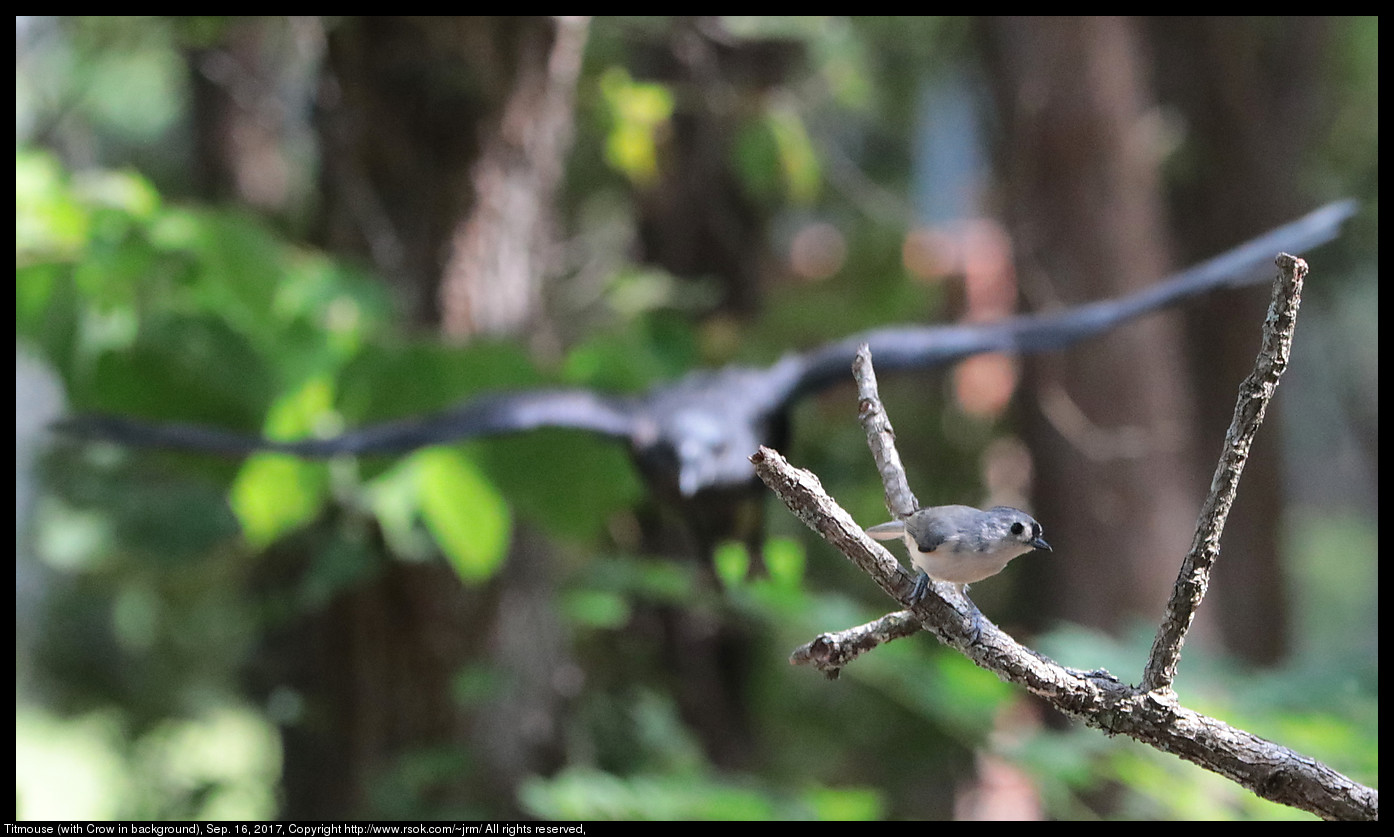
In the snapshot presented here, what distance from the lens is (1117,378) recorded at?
368 centimetres

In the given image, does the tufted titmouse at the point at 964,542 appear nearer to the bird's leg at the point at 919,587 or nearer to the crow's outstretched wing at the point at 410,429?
the bird's leg at the point at 919,587

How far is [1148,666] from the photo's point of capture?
53cm

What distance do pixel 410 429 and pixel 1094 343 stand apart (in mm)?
2594

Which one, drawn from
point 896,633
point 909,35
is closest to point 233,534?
point 896,633

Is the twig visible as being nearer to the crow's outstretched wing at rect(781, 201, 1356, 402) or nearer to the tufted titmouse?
the tufted titmouse

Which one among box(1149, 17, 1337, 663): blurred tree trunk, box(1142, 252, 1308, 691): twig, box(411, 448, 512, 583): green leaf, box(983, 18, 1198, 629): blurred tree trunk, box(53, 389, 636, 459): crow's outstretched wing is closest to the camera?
box(1142, 252, 1308, 691): twig

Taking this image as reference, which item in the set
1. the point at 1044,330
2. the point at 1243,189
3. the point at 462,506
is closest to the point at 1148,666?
the point at 462,506

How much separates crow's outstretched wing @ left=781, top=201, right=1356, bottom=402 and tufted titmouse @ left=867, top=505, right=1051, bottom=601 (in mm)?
1645

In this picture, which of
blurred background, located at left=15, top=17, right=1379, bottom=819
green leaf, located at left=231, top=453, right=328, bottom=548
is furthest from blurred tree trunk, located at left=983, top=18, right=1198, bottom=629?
green leaf, located at left=231, top=453, right=328, bottom=548

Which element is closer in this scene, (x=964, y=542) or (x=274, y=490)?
(x=964, y=542)

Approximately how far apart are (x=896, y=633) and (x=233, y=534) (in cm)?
302

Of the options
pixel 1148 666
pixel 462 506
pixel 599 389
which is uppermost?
pixel 599 389

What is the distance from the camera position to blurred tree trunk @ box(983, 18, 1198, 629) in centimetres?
362

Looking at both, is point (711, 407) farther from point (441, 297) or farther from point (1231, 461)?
point (1231, 461)
